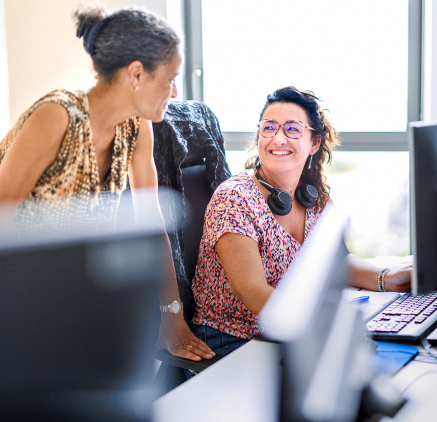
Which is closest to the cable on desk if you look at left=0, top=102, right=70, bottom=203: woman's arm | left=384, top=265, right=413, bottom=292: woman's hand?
left=384, top=265, right=413, bottom=292: woman's hand

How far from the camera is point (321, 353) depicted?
747 millimetres

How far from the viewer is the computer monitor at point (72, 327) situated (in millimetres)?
628

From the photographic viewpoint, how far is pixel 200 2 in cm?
281

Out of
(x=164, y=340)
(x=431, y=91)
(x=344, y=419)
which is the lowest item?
(x=164, y=340)

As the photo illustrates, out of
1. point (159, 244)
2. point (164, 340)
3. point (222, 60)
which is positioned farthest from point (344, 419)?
point (222, 60)

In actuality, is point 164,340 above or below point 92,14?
below

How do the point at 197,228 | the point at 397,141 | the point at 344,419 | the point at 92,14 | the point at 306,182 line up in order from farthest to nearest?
the point at 397,141 < the point at 306,182 < the point at 197,228 < the point at 92,14 < the point at 344,419

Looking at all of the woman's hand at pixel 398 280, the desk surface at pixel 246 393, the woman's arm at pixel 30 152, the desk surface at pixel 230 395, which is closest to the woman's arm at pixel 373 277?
the woman's hand at pixel 398 280

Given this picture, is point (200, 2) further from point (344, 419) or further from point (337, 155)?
point (344, 419)

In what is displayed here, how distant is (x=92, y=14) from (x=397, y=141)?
1.84m

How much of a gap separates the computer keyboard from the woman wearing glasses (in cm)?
17

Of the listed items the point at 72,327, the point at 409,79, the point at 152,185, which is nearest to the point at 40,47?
the point at 152,185

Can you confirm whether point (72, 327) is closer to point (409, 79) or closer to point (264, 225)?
point (264, 225)

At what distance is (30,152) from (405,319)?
907 millimetres
